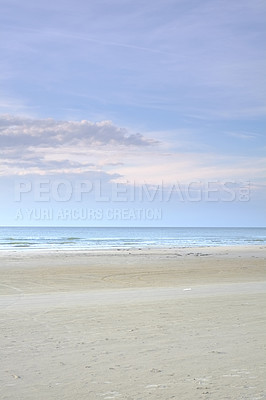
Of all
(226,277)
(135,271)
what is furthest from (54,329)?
(135,271)

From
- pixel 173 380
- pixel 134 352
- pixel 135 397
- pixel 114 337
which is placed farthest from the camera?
pixel 114 337

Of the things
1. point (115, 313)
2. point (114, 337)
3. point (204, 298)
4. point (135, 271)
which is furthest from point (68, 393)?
point (135, 271)

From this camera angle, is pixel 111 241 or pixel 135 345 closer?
pixel 135 345

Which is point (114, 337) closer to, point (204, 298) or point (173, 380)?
point (173, 380)

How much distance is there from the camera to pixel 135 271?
24.5 metres

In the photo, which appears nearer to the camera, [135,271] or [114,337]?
[114,337]

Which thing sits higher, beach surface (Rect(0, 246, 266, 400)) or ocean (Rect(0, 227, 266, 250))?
beach surface (Rect(0, 246, 266, 400))

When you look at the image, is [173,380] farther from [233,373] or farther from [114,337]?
[114,337]

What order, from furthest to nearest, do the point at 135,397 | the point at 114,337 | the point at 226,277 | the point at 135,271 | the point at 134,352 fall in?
the point at 135,271 → the point at 226,277 → the point at 114,337 → the point at 134,352 → the point at 135,397

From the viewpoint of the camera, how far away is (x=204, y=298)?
1304cm

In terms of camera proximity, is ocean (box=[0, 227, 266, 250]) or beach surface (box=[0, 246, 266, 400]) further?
ocean (box=[0, 227, 266, 250])

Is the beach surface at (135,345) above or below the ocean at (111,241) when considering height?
above

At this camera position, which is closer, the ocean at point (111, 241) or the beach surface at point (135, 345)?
the beach surface at point (135, 345)

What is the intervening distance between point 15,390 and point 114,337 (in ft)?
9.28
